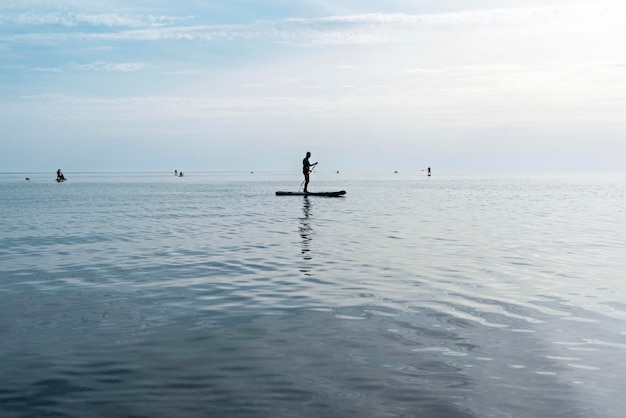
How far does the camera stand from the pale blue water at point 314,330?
636 cm

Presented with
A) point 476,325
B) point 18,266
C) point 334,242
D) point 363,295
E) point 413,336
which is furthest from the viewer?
point 334,242

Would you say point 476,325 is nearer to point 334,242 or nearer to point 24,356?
point 24,356

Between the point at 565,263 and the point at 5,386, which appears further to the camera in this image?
the point at 565,263

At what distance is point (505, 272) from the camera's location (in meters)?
14.6

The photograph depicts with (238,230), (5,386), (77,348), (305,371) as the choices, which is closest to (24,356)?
(77,348)

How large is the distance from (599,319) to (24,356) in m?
9.30

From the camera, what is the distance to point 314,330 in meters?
9.25

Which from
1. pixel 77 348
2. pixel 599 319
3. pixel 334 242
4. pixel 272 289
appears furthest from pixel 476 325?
pixel 334 242

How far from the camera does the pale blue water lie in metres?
6.36

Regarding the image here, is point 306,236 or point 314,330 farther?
point 306,236

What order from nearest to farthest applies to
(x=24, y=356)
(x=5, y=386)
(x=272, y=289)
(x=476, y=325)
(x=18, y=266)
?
(x=5, y=386) → (x=24, y=356) → (x=476, y=325) → (x=272, y=289) → (x=18, y=266)

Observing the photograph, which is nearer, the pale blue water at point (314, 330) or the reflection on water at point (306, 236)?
the pale blue water at point (314, 330)

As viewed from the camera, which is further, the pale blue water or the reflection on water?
the reflection on water

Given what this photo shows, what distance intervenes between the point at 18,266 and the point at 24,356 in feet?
30.3
